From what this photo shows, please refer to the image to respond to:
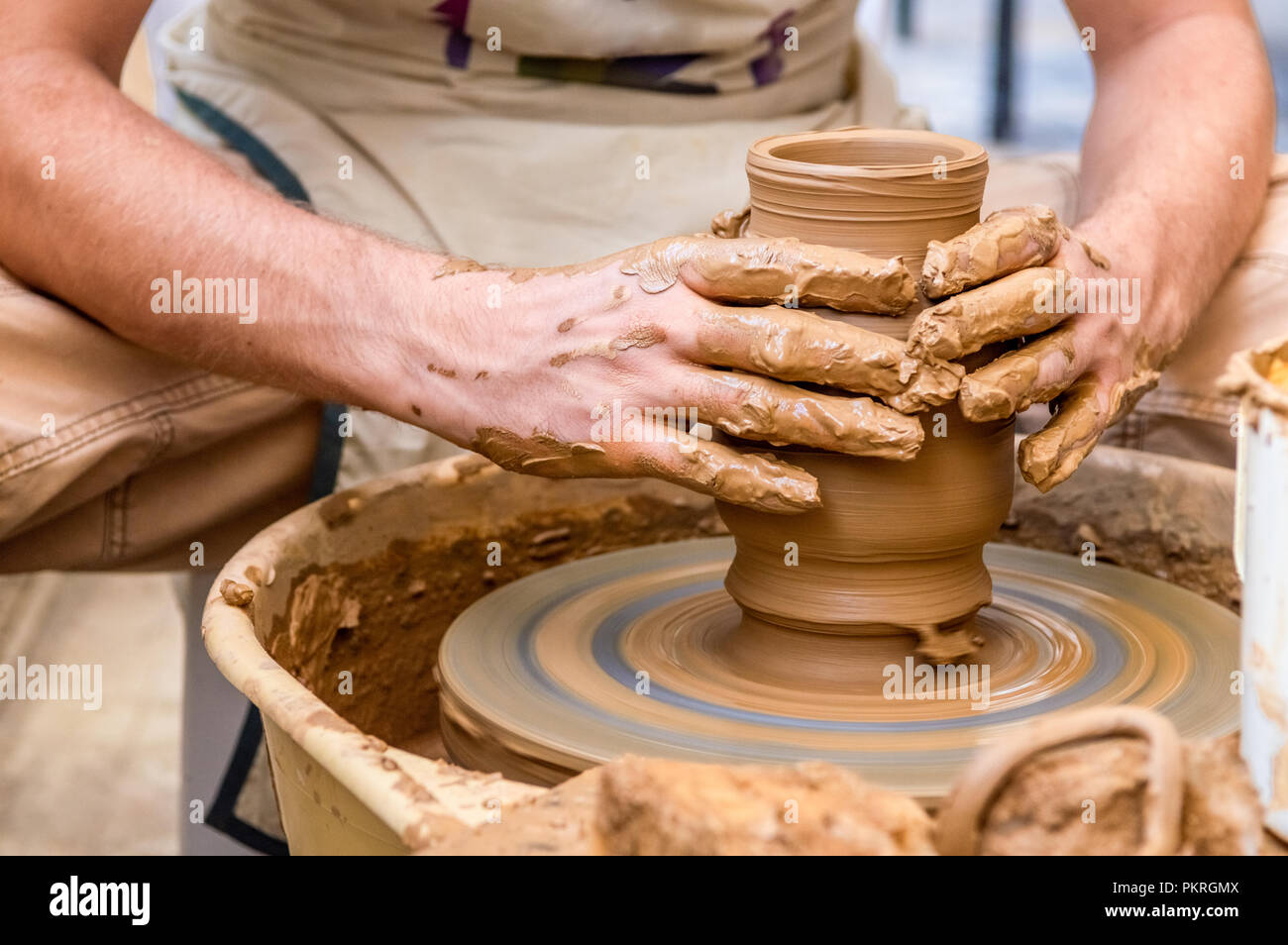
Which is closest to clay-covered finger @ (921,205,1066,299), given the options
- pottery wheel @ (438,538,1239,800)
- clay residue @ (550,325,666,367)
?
clay residue @ (550,325,666,367)

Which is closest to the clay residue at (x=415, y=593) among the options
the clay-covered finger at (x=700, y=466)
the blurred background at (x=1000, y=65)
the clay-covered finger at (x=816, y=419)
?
the clay-covered finger at (x=700, y=466)

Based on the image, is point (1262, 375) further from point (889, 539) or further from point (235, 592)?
point (235, 592)

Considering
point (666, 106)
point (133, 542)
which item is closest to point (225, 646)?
point (133, 542)

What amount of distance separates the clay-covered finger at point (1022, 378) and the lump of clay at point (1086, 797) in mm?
368

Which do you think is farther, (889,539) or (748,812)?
(889,539)

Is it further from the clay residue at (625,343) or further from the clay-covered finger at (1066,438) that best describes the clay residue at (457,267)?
the clay-covered finger at (1066,438)

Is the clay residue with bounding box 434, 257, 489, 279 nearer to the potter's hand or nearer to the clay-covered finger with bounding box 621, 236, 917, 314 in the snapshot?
the clay-covered finger with bounding box 621, 236, 917, 314

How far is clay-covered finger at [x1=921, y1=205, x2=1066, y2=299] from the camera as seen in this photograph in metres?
1.19

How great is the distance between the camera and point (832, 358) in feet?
3.77

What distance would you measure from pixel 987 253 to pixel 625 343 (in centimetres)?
31

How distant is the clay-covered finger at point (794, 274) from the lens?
116 cm

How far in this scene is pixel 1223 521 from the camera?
1.58 m

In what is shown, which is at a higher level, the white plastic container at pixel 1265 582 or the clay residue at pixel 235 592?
the white plastic container at pixel 1265 582

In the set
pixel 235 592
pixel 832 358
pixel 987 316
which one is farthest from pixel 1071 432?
pixel 235 592
